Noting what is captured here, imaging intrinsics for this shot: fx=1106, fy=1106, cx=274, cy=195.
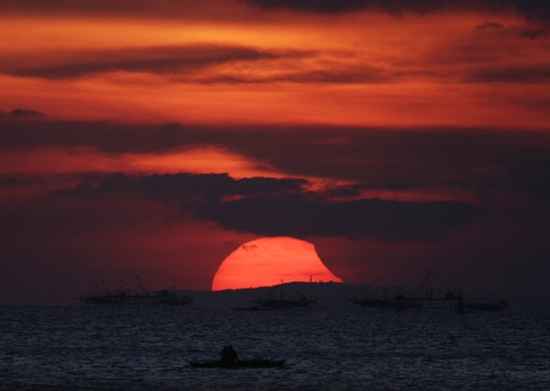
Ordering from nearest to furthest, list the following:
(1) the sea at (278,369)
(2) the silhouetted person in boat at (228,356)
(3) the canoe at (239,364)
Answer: (1) the sea at (278,369) < (2) the silhouetted person in boat at (228,356) < (3) the canoe at (239,364)

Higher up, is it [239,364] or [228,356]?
[228,356]

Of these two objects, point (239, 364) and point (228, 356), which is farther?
point (239, 364)

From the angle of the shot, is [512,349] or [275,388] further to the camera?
[512,349]

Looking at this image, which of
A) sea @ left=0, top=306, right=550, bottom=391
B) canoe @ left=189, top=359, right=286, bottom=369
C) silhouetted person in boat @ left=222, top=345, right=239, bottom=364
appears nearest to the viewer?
sea @ left=0, top=306, right=550, bottom=391

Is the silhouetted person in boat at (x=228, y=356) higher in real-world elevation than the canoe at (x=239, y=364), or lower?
higher

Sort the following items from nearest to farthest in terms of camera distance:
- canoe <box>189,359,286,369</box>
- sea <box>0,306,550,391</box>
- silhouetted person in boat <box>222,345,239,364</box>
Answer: sea <box>0,306,550,391</box>, silhouetted person in boat <box>222,345,239,364</box>, canoe <box>189,359,286,369</box>

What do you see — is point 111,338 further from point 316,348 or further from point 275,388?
point 275,388

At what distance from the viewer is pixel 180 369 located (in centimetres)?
11200

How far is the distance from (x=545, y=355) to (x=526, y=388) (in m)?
57.1

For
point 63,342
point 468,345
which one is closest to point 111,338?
point 63,342

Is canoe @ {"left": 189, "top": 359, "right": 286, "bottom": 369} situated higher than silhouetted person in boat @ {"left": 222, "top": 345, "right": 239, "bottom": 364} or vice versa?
silhouetted person in boat @ {"left": 222, "top": 345, "right": 239, "bottom": 364}

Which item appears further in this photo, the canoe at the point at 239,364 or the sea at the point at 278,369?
the canoe at the point at 239,364

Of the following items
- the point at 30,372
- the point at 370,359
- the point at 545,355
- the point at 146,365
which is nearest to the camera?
the point at 30,372

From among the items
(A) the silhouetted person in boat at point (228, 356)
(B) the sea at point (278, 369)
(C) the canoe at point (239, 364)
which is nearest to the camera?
(B) the sea at point (278, 369)
